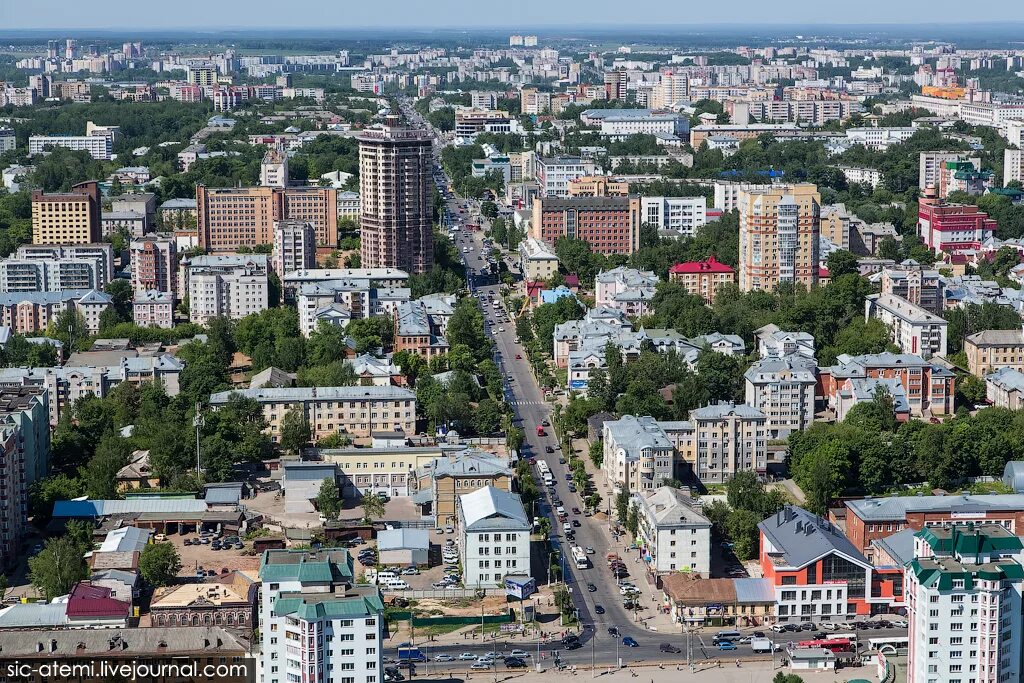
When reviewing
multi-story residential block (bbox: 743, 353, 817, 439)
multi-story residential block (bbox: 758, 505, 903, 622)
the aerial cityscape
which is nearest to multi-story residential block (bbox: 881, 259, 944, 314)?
the aerial cityscape

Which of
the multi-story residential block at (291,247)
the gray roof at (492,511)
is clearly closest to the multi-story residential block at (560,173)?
the multi-story residential block at (291,247)

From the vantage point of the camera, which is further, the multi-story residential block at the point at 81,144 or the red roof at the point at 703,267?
the multi-story residential block at the point at 81,144

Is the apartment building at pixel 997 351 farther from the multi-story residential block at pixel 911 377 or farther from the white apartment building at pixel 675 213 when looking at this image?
the white apartment building at pixel 675 213

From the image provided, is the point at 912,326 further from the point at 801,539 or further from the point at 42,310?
the point at 42,310

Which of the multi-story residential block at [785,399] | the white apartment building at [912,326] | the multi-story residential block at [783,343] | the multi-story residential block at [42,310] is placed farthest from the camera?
the multi-story residential block at [42,310]

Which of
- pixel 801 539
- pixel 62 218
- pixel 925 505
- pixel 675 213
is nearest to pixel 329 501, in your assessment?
pixel 801 539
